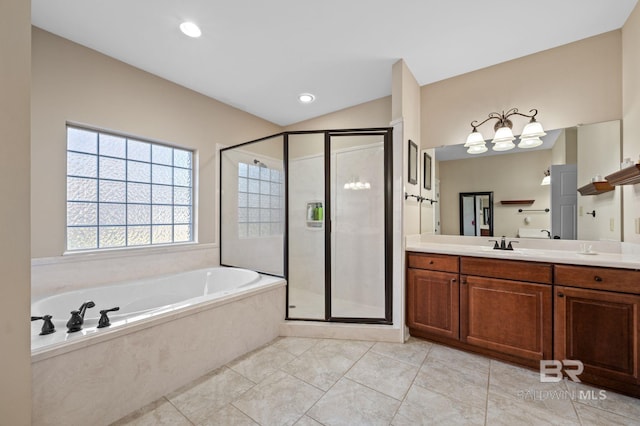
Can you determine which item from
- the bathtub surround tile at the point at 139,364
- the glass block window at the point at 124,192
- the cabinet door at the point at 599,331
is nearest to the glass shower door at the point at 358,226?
the bathtub surround tile at the point at 139,364

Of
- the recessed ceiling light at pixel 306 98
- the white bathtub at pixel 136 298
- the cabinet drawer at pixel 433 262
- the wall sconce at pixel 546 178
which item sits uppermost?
the recessed ceiling light at pixel 306 98

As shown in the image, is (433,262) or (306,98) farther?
(306,98)

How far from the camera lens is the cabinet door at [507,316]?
1781mm

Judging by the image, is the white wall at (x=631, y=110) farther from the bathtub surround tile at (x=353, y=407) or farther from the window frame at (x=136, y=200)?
the window frame at (x=136, y=200)

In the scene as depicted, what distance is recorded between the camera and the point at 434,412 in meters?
1.47

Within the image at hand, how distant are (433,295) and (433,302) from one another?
0.06 meters

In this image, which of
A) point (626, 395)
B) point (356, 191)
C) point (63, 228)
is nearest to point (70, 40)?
point (63, 228)

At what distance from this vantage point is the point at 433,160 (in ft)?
8.95

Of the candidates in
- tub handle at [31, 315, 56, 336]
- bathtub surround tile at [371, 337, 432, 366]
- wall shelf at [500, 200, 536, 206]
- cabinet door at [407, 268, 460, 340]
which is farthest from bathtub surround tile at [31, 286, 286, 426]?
wall shelf at [500, 200, 536, 206]

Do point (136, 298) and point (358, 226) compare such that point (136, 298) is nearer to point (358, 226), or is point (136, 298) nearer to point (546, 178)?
point (358, 226)

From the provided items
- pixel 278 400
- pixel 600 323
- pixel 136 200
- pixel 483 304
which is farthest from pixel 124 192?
pixel 600 323

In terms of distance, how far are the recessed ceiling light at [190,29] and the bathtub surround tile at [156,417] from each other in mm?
2578

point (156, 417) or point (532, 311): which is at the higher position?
point (532, 311)

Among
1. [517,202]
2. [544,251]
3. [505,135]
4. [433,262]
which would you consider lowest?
[433,262]
